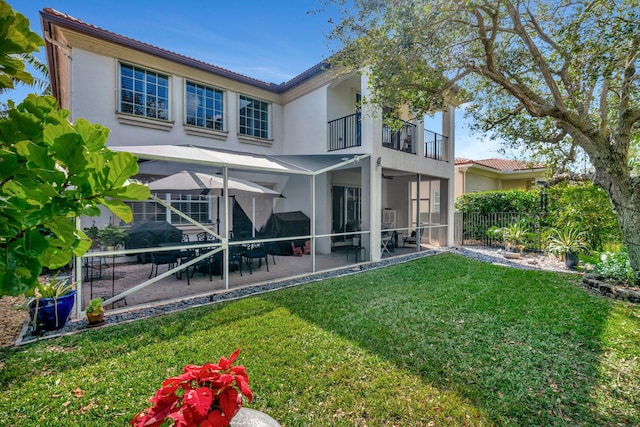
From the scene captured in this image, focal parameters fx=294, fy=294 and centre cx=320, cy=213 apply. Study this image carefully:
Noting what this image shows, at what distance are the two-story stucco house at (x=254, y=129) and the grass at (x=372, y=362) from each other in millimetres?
3477

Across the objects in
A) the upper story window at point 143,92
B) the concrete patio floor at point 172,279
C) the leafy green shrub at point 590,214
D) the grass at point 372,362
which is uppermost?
the upper story window at point 143,92

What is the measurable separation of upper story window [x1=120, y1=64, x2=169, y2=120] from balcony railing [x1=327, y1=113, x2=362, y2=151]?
6.11 m

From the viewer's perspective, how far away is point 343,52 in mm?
7832

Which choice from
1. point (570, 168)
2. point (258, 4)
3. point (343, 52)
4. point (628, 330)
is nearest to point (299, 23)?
point (258, 4)

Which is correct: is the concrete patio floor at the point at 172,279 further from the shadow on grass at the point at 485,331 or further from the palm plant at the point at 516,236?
the palm plant at the point at 516,236

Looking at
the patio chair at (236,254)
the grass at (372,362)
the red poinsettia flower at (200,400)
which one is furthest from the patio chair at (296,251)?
the red poinsettia flower at (200,400)

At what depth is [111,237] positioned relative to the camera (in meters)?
8.20

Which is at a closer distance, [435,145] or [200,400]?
[200,400]

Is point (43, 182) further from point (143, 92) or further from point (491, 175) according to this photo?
point (491, 175)

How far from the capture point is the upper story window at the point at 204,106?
36.4 feet

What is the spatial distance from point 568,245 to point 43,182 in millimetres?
12812

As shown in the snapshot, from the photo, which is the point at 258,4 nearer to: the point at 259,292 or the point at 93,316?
the point at 259,292

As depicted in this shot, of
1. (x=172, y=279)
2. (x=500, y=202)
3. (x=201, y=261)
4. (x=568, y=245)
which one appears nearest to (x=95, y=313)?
(x=172, y=279)

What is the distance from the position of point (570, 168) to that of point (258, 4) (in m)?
12.5
